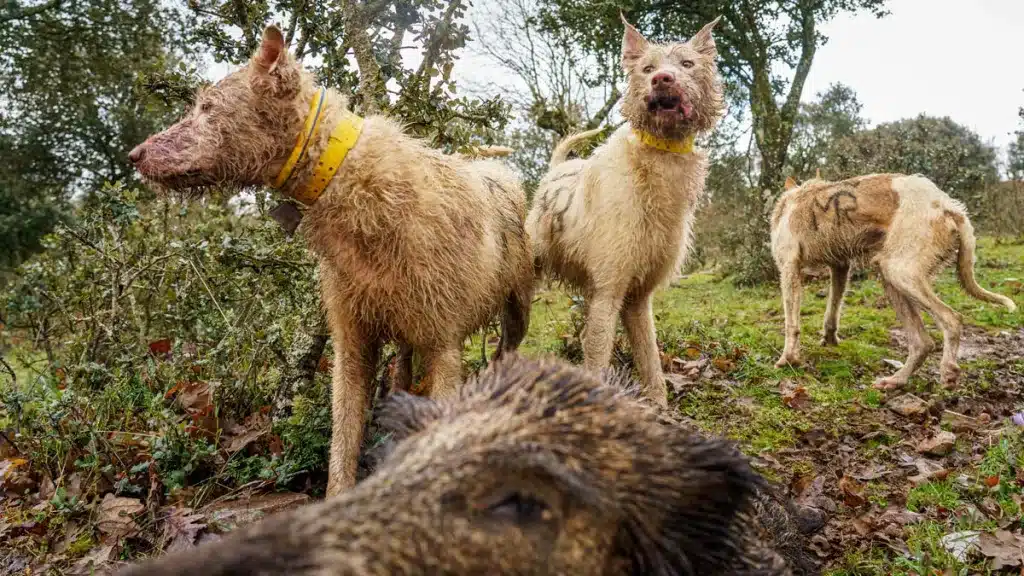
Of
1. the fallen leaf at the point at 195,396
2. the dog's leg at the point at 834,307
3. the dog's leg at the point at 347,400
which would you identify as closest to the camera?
the dog's leg at the point at 347,400

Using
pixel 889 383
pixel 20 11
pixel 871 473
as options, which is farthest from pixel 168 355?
pixel 20 11

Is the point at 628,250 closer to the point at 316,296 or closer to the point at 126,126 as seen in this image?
the point at 316,296

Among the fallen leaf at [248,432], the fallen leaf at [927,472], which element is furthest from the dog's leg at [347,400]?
the fallen leaf at [927,472]

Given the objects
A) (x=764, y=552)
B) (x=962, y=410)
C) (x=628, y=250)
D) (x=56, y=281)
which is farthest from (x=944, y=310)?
(x=56, y=281)

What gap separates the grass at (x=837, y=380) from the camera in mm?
3170

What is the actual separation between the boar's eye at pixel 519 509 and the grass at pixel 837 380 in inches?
23.0

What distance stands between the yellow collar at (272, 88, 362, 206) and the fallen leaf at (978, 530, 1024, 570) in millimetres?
3320

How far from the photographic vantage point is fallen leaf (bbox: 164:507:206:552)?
2.87 m

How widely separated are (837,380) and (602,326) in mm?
3005

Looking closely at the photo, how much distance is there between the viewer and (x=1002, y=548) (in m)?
2.67

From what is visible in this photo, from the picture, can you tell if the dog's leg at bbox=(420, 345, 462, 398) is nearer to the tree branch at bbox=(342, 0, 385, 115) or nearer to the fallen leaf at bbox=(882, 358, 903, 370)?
the tree branch at bbox=(342, 0, 385, 115)

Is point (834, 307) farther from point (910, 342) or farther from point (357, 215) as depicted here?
point (357, 215)

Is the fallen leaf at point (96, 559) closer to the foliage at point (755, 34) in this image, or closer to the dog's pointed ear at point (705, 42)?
the dog's pointed ear at point (705, 42)

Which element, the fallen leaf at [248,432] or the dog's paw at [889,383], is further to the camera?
the dog's paw at [889,383]
